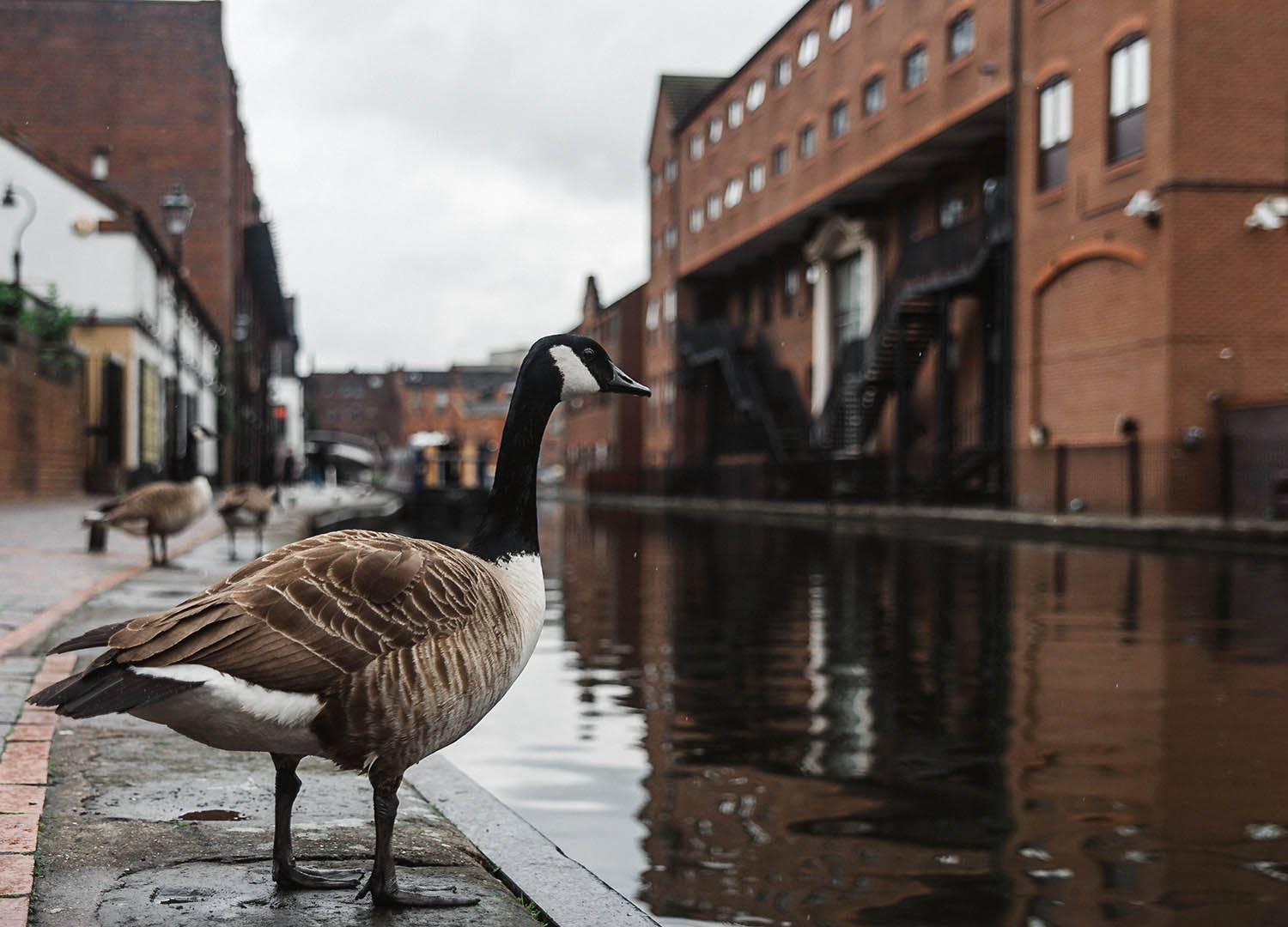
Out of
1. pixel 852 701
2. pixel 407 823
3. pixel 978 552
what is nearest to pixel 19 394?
pixel 978 552

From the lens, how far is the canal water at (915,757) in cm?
399

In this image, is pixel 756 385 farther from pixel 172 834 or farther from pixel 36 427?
pixel 172 834

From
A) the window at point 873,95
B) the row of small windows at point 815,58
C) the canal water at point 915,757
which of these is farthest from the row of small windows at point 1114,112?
the canal water at point 915,757

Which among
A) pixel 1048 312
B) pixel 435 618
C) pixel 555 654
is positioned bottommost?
pixel 555 654

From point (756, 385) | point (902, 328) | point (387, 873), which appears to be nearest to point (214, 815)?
point (387, 873)

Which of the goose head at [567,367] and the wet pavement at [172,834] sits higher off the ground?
the goose head at [567,367]

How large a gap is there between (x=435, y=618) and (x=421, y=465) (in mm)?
37434

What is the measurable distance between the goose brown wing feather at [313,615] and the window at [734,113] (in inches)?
1875

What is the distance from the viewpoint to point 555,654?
9195mm

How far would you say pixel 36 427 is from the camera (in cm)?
2748

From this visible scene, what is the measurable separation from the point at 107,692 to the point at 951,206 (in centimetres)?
3345

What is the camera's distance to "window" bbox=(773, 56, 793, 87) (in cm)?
4350

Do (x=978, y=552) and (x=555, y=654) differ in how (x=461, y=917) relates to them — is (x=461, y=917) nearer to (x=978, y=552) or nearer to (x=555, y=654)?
(x=555, y=654)

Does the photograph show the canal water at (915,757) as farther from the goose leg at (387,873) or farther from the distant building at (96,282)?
the distant building at (96,282)
